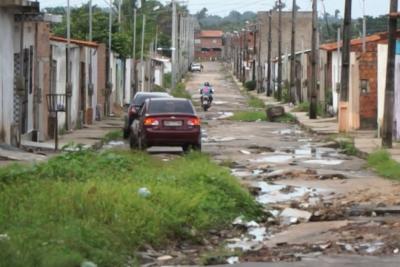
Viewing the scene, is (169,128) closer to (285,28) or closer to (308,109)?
(308,109)

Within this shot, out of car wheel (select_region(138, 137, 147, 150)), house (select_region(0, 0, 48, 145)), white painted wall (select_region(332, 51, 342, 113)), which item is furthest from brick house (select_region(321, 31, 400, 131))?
car wheel (select_region(138, 137, 147, 150))

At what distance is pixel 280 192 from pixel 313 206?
7.75 feet

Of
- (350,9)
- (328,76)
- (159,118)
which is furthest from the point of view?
(328,76)

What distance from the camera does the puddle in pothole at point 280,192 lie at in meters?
17.1

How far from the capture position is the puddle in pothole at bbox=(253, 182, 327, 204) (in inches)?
674

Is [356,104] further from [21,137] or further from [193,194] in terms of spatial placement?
[193,194]

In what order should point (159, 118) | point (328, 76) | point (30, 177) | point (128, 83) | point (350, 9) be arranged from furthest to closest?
point (128, 83) → point (328, 76) → point (350, 9) → point (159, 118) → point (30, 177)

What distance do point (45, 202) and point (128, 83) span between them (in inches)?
2041

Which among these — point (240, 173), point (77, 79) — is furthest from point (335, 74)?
point (240, 173)

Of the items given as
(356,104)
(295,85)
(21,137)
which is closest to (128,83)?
(295,85)

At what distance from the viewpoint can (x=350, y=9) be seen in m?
38.2

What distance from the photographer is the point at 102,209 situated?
39.8 feet

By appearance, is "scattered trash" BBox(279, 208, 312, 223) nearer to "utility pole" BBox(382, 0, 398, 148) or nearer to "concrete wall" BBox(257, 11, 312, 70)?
"utility pole" BBox(382, 0, 398, 148)

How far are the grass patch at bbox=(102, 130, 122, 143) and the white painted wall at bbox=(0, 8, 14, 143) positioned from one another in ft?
23.9
